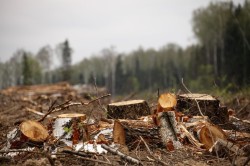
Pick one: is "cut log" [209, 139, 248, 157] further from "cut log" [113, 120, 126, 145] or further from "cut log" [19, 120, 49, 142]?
"cut log" [19, 120, 49, 142]

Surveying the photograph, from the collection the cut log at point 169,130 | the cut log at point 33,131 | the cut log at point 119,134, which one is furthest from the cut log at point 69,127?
the cut log at point 169,130

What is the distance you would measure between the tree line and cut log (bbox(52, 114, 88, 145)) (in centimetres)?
76

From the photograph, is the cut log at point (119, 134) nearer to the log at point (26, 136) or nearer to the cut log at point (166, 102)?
the cut log at point (166, 102)

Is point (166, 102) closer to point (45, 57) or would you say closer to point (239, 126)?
point (239, 126)

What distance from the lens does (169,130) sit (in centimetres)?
489

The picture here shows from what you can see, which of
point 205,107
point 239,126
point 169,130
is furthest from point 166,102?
point 239,126

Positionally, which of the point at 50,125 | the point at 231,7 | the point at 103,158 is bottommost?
the point at 103,158

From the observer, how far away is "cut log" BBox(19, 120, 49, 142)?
4.87 metres

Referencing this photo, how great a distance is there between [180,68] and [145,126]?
55812mm

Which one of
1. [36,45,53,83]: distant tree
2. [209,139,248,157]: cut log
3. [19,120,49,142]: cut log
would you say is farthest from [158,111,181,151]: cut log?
[36,45,53,83]: distant tree

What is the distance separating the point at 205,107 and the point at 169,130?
1.42 metres

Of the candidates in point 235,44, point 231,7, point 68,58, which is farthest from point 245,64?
point 68,58

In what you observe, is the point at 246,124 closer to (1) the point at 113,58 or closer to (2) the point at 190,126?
(2) the point at 190,126

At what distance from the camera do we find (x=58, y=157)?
426 cm
